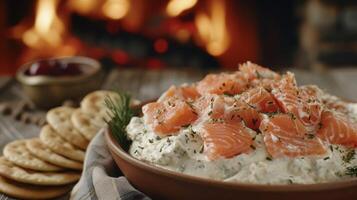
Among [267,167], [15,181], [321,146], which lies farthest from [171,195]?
[15,181]

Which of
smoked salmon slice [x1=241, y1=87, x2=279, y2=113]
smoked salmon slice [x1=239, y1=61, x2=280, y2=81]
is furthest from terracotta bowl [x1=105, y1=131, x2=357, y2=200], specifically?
smoked salmon slice [x1=239, y1=61, x2=280, y2=81]

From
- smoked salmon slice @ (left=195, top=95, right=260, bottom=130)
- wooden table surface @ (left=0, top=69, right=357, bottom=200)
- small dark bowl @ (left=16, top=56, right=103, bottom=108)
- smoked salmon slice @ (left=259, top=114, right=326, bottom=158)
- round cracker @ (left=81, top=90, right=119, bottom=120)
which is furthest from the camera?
wooden table surface @ (left=0, top=69, right=357, bottom=200)

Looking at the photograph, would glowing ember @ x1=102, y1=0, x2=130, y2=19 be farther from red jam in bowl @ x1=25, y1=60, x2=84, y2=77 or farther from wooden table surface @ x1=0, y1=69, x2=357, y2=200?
red jam in bowl @ x1=25, y1=60, x2=84, y2=77

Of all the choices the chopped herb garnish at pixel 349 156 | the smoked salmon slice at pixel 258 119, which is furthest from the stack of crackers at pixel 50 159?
the chopped herb garnish at pixel 349 156

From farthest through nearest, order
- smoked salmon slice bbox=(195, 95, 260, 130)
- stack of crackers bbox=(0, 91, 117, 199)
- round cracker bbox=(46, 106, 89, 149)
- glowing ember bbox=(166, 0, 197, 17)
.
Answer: glowing ember bbox=(166, 0, 197, 17) < round cracker bbox=(46, 106, 89, 149) < stack of crackers bbox=(0, 91, 117, 199) < smoked salmon slice bbox=(195, 95, 260, 130)

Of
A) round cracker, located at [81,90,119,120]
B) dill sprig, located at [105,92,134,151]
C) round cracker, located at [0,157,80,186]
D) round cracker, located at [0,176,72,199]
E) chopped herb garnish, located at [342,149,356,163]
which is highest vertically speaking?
chopped herb garnish, located at [342,149,356,163]

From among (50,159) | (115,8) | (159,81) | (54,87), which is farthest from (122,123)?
(115,8)

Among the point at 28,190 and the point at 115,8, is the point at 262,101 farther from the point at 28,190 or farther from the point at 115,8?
the point at 115,8
